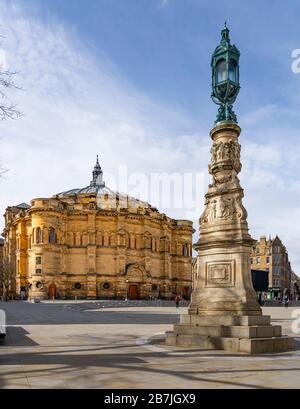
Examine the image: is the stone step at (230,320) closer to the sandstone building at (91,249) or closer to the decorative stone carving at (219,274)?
the decorative stone carving at (219,274)

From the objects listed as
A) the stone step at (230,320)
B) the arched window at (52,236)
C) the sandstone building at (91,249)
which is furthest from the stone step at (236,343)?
the arched window at (52,236)

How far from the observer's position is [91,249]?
3317 inches

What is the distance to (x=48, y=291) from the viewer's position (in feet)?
265

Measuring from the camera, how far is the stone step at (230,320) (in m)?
14.0

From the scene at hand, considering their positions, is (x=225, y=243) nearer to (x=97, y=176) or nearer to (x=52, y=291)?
(x=52, y=291)

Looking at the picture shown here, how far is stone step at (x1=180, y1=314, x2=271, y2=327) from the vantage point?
13974 mm

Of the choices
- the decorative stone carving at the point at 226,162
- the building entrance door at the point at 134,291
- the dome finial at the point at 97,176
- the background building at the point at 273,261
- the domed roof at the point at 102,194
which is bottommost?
the building entrance door at the point at 134,291

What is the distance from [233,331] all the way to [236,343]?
59cm

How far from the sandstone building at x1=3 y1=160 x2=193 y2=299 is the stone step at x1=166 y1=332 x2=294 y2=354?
68450 mm

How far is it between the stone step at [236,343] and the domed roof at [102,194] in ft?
248

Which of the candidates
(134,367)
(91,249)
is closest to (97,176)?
(91,249)

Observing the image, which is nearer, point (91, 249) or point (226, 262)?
point (226, 262)

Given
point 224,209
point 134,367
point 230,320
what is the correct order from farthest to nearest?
point 224,209
point 230,320
point 134,367
